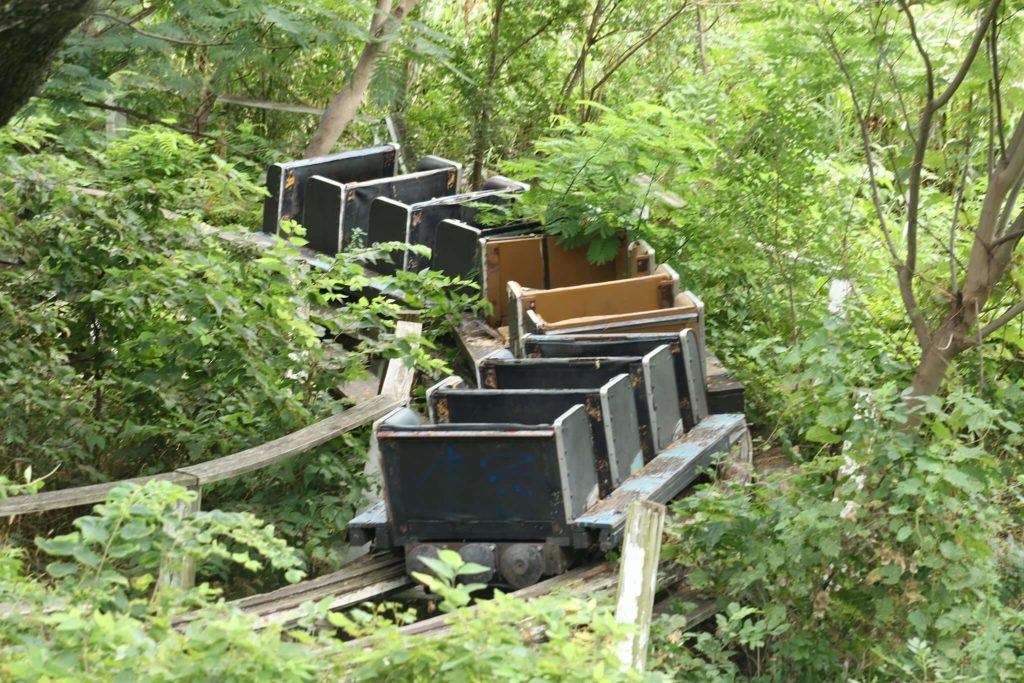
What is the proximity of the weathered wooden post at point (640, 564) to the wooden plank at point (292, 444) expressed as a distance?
195 centimetres

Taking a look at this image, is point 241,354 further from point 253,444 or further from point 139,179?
point 139,179

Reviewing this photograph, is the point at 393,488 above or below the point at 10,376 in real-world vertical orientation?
below

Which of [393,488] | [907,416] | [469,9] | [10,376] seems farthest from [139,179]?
[469,9]

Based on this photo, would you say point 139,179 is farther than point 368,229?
No

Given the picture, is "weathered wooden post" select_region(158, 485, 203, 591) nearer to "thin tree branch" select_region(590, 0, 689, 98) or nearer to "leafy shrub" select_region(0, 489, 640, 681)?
"leafy shrub" select_region(0, 489, 640, 681)

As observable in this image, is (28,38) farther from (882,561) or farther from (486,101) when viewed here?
(486,101)

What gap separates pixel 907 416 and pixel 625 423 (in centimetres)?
166

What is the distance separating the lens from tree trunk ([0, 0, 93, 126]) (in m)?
3.93

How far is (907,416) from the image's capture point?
5.23 m

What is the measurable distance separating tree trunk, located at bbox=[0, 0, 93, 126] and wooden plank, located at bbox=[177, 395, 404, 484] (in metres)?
2.05

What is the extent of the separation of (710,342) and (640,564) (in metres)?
4.58

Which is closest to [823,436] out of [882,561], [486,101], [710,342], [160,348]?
[882,561]

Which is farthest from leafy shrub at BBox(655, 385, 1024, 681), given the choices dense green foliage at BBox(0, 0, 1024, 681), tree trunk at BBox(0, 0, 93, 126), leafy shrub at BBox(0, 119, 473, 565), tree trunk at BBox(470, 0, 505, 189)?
tree trunk at BBox(470, 0, 505, 189)

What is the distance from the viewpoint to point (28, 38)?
4.04 metres
